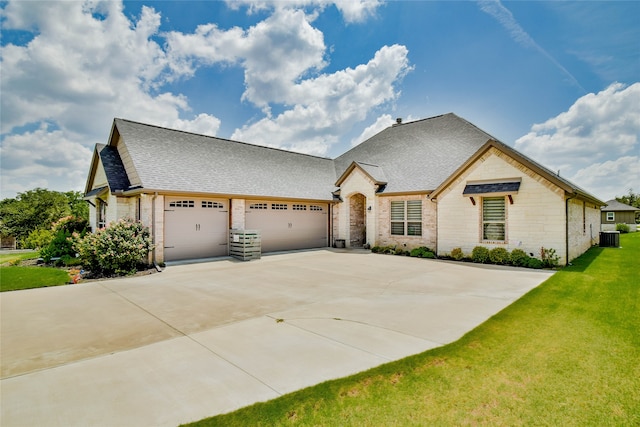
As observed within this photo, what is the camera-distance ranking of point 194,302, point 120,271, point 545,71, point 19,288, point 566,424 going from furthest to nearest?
point 545,71
point 120,271
point 19,288
point 194,302
point 566,424

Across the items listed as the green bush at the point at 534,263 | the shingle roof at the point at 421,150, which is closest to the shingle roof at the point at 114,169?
the shingle roof at the point at 421,150

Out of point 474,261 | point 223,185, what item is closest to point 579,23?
point 474,261

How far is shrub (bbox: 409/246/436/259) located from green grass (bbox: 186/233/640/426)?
29.7ft

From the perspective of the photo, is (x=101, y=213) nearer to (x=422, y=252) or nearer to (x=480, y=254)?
(x=422, y=252)

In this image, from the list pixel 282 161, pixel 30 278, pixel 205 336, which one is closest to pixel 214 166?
pixel 282 161

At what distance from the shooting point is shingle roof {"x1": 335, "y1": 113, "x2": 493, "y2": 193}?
54.6 feet

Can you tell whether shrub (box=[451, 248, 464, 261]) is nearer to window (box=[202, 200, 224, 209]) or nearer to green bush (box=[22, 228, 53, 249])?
window (box=[202, 200, 224, 209])

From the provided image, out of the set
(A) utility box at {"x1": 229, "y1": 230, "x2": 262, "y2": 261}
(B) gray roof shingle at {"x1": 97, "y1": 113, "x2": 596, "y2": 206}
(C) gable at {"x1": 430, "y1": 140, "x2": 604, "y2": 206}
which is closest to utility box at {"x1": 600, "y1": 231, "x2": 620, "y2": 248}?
(B) gray roof shingle at {"x1": 97, "y1": 113, "x2": 596, "y2": 206}

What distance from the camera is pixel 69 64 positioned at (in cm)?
1162

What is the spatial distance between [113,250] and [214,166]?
255 inches

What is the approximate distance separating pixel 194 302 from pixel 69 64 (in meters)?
11.2

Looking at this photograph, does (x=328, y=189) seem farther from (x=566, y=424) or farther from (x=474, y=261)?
(x=566, y=424)

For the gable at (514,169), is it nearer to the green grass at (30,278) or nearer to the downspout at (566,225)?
the downspout at (566,225)

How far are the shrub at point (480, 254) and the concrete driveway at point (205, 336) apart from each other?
112 inches
